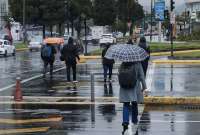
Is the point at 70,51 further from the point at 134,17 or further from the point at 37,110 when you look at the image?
the point at 134,17

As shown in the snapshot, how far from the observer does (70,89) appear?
22.7m

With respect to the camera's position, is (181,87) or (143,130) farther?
(181,87)

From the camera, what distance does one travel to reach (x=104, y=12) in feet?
336

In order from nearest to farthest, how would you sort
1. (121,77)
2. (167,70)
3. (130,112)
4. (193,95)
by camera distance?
(121,77) → (130,112) → (193,95) → (167,70)

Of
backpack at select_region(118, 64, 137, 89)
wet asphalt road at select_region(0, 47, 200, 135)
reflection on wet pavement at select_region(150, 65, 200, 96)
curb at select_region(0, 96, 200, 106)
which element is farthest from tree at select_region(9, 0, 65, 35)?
backpack at select_region(118, 64, 137, 89)

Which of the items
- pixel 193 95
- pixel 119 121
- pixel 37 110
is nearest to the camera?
pixel 119 121

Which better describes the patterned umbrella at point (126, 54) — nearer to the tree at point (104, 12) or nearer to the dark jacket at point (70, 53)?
the dark jacket at point (70, 53)

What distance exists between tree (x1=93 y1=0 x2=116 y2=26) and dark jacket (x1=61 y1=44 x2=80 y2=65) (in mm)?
77133

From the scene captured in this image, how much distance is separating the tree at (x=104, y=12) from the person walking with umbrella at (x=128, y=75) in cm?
8913

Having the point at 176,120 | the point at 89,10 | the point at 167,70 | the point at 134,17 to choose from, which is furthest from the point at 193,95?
the point at 134,17

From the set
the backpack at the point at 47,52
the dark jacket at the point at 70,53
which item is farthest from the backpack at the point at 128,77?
the backpack at the point at 47,52

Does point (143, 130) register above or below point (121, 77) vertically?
below

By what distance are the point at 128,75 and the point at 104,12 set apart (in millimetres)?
90298

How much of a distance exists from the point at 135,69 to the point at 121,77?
0.38 metres
